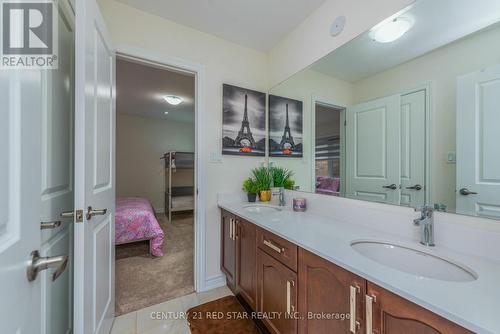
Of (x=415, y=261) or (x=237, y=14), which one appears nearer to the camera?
(x=415, y=261)

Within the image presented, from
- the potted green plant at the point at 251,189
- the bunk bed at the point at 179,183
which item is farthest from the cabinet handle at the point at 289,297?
the bunk bed at the point at 179,183

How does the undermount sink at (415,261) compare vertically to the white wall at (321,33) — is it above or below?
below

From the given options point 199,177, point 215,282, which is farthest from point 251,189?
point 215,282

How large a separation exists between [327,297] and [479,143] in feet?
3.25

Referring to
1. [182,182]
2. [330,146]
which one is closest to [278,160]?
[330,146]

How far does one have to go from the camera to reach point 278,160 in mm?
2248

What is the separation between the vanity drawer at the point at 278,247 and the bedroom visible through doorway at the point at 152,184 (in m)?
1.10

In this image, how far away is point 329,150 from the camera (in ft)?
5.72

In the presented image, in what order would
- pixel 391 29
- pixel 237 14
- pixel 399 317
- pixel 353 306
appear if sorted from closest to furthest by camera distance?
pixel 399 317
pixel 353 306
pixel 391 29
pixel 237 14

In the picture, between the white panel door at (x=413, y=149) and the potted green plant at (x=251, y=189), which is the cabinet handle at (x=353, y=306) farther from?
the potted green plant at (x=251, y=189)

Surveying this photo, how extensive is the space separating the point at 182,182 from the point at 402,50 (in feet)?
16.5

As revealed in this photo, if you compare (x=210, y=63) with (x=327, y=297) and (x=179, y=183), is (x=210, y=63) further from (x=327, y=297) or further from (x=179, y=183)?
(x=179, y=183)

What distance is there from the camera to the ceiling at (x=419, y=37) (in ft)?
3.13
